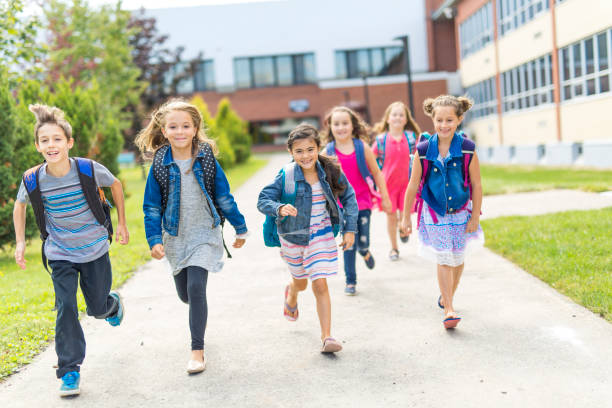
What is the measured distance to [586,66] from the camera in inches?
789

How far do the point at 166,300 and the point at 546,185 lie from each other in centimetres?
1049

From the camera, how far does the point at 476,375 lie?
12.6ft

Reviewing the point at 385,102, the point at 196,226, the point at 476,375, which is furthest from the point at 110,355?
the point at 385,102

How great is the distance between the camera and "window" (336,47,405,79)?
48.4 metres

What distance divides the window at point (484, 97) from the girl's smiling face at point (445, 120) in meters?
27.1

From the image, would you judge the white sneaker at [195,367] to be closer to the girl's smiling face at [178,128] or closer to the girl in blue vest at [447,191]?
the girl's smiling face at [178,128]

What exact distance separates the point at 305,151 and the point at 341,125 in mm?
1605

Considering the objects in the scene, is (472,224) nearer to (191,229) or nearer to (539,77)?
(191,229)

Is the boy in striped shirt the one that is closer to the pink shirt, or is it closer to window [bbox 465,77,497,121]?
the pink shirt

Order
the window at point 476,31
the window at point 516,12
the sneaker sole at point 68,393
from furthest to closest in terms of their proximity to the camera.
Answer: the window at point 476,31 < the window at point 516,12 < the sneaker sole at point 68,393

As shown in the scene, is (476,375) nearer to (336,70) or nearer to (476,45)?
(476,45)

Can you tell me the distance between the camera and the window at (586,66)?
61.3ft

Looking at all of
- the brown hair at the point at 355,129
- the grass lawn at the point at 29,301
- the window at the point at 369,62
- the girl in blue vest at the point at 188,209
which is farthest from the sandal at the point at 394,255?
the window at the point at 369,62

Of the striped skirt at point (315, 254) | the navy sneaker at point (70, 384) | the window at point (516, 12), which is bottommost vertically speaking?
the navy sneaker at point (70, 384)
